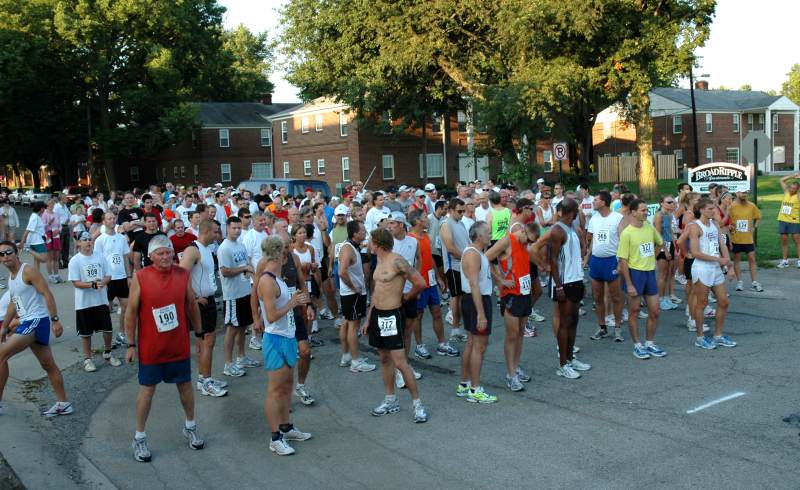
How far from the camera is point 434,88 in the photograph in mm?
35469

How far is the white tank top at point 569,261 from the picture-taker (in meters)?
8.56

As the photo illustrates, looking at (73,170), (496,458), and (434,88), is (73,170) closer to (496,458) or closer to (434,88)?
(434,88)

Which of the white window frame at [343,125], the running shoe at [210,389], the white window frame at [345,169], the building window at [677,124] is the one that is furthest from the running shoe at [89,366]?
the building window at [677,124]

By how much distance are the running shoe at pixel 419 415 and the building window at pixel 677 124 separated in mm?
59885

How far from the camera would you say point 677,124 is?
61125 millimetres

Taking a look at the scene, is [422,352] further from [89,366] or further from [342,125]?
[342,125]

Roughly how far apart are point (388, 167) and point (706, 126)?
98.9ft

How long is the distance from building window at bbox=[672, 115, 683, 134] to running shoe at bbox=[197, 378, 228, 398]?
2353 inches

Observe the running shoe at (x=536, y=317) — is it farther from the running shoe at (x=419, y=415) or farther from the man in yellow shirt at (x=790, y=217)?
the man in yellow shirt at (x=790, y=217)

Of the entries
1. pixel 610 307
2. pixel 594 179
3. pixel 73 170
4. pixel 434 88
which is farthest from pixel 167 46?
pixel 610 307

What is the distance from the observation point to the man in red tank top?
6.33 metres

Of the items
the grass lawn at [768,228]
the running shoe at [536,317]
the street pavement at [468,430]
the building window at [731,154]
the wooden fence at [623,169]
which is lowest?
the street pavement at [468,430]

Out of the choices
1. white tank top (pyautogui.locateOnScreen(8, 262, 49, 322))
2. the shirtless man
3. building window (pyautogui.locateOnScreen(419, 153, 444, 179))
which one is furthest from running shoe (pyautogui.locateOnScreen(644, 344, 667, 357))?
building window (pyautogui.locateOnScreen(419, 153, 444, 179))

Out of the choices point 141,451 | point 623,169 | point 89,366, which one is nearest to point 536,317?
point 89,366
